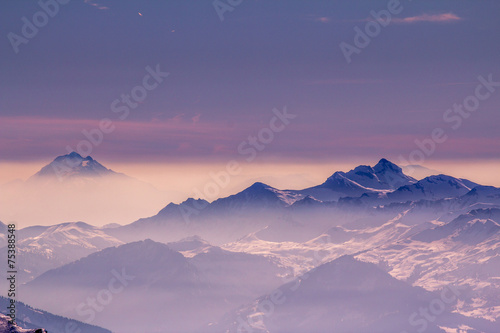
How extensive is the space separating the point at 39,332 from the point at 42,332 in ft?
12.0

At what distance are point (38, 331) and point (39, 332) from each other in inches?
107

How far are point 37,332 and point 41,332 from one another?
103cm

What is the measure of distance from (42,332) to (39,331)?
1692 mm

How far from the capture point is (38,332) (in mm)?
192125

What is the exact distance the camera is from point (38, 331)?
194125mm

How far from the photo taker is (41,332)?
193250 mm

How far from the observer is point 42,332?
195125mm

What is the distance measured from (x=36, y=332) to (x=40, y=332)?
468 centimetres

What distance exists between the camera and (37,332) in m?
194

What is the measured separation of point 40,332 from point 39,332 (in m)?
0.63

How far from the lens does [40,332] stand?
192 metres

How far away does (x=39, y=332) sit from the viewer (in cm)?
19150

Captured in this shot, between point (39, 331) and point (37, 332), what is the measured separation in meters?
0.61

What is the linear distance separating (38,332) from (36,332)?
15.0 ft
